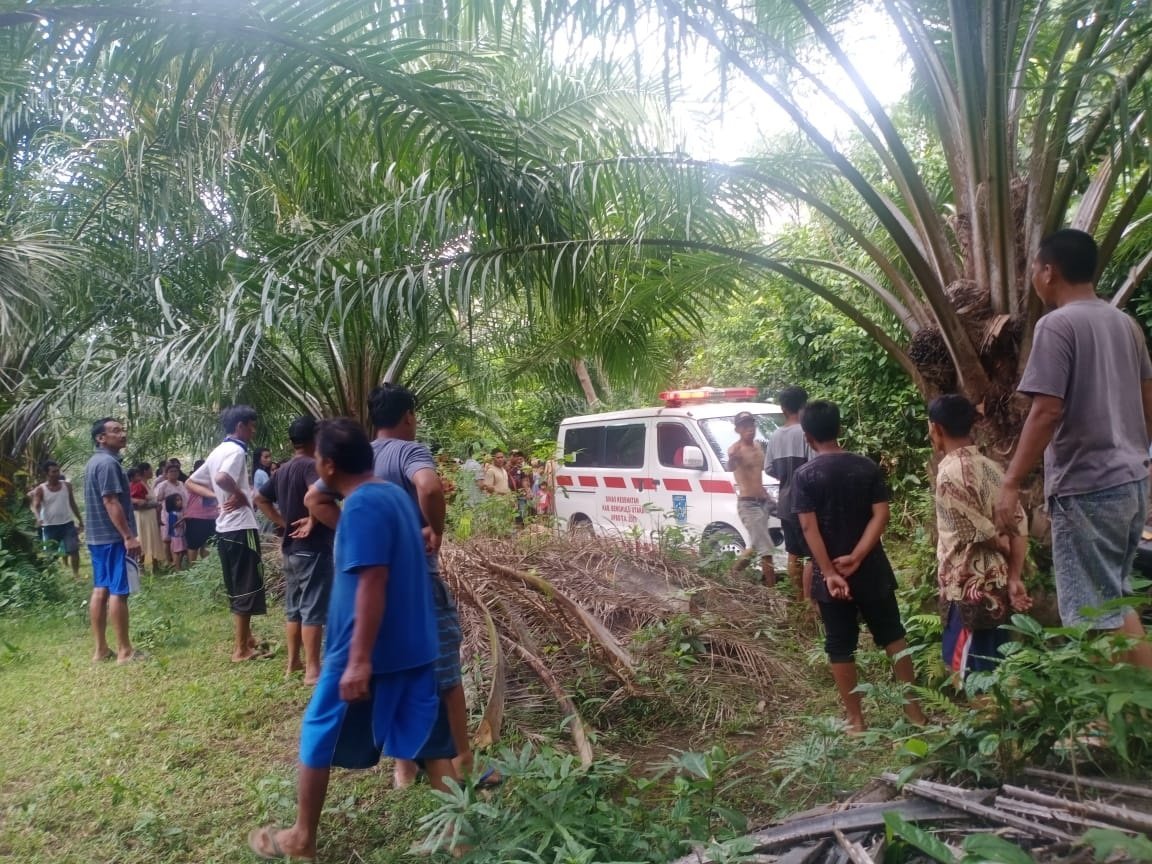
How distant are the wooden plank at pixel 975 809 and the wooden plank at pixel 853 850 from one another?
1.04 ft

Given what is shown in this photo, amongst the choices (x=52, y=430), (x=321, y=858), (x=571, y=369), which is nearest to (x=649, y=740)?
(x=321, y=858)

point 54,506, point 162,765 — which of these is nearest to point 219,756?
point 162,765

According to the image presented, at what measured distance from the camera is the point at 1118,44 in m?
3.08

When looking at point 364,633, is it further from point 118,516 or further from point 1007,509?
point 118,516

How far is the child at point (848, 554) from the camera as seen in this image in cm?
382

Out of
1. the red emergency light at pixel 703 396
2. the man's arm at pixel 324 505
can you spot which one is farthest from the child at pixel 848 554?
the red emergency light at pixel 703 396

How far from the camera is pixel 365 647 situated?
9.29 feet

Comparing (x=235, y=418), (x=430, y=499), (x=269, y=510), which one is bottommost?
(x=269, y=510)

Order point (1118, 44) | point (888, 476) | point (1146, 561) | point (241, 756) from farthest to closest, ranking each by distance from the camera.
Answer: point (888, 476) < point (1146, 561) < point (241, 756) < point (1118, 44)

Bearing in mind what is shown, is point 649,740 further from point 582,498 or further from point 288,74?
point 582,498

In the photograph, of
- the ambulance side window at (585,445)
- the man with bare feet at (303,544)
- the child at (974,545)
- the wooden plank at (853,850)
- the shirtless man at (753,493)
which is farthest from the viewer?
the ambulance side window at (585,445)

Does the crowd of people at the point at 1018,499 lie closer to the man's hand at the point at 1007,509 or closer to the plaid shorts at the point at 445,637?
the man's hand at the point at 1007,509

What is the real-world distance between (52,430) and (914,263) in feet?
29.3

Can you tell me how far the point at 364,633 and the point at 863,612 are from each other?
2.28 metres
